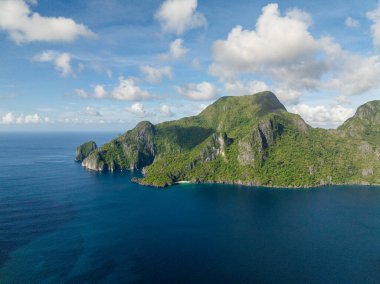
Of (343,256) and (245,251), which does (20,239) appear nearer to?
(245,251)

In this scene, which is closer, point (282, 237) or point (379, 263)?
point (379, 263)

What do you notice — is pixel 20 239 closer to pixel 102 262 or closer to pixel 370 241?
pixel 102 262

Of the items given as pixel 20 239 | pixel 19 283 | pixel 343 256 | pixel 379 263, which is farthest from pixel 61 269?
pixel 379 263

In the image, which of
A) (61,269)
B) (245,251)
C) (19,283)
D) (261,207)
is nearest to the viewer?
(19,283)

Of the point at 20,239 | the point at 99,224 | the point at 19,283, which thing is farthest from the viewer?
the point at 99,224

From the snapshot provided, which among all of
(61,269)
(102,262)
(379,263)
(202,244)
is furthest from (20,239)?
(379,263)

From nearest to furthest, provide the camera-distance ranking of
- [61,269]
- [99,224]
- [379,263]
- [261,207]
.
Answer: [61,269] < [379,263] < [99,224] < [261,207]
